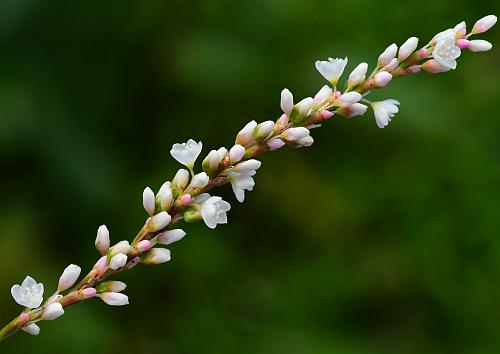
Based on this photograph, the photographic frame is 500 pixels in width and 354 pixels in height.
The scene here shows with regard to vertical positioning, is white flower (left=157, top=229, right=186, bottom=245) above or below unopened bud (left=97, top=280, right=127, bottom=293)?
above

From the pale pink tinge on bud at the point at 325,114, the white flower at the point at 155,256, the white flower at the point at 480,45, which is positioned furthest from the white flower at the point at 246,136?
the white flower at the point at 480,45

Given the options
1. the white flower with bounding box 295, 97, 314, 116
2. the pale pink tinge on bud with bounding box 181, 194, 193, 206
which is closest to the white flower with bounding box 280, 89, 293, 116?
the white flower with bounding box 295, 97, 314, 116

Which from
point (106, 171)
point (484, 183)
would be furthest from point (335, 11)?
point (106, 171)

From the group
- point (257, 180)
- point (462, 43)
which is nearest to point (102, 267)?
point (462, 43)

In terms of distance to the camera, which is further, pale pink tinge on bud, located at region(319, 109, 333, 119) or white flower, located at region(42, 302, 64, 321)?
pale pink tinge on bud, located at region(319, 109, 333, 119)

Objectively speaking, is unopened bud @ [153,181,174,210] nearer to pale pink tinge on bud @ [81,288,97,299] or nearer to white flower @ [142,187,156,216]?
white flower @ [142,187,156,216]

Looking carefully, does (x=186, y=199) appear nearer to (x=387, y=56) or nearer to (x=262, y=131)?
(x=262, y=131)
